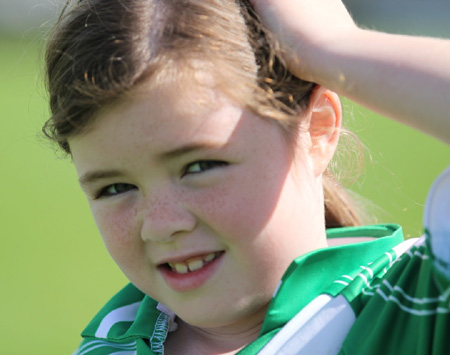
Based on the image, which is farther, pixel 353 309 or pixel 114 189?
pixel 114 189

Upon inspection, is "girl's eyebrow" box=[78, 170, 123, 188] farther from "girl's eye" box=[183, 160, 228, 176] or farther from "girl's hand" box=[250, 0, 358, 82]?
"girl's hand" box=[250, 0, 358, 82]

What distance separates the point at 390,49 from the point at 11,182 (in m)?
2.96

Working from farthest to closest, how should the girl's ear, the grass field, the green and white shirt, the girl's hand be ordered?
the grass field
the girl's ear
the girl's hand
the green and white shirt

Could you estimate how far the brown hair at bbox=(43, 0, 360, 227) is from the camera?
0.98m

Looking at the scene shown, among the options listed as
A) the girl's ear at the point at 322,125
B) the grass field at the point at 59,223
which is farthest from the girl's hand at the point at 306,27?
the grass field at the point at 59,223

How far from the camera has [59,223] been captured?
10.4 ft

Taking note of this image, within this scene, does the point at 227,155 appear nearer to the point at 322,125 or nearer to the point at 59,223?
the point at 322,125

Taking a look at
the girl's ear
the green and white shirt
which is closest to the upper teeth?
the green and white shirt

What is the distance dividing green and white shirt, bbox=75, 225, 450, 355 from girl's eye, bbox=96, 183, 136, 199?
9.1 inches

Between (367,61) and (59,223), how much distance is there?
8.13ft

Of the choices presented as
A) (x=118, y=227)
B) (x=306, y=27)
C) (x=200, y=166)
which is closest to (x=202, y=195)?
(x=200, y=166)

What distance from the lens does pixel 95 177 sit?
1.04 metres

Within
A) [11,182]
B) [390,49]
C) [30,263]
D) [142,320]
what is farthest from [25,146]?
[390,49]

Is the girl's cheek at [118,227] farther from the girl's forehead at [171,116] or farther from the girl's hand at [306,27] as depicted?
the girl's hand at [306,27]
